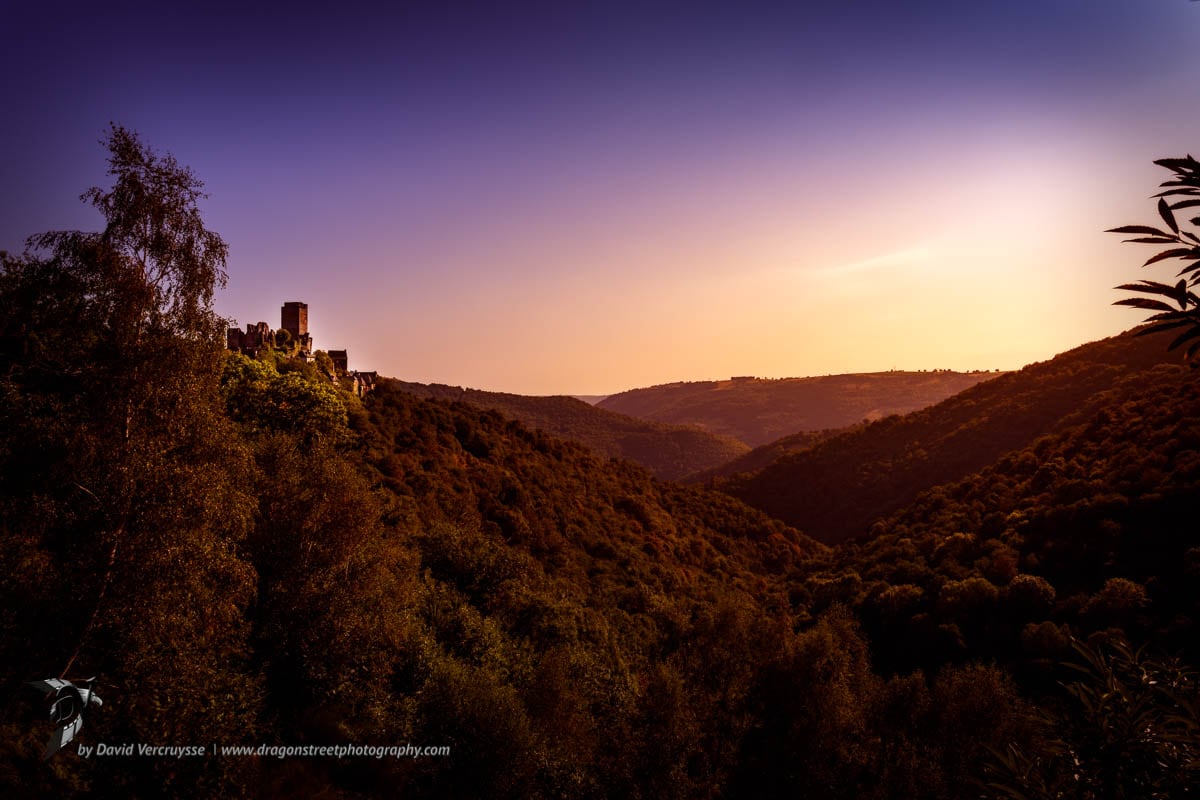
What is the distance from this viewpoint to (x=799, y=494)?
92.5 meters

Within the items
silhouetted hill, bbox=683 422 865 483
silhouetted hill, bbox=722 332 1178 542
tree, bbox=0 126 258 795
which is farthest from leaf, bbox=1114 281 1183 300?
silhouetted hill, bbox=683 422 865 483

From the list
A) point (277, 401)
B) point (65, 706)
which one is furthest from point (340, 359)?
point (65, 706)

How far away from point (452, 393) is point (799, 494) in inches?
2911

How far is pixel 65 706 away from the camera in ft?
37.1

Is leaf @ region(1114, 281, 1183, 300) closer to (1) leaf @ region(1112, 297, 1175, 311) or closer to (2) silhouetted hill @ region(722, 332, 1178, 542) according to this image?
(1) leaf @ region(1112, 297, 1175, 311)

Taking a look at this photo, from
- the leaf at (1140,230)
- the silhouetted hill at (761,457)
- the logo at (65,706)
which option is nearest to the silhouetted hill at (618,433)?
the silhouetted hill at (761,457)

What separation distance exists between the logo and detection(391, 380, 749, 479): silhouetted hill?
4529 inches

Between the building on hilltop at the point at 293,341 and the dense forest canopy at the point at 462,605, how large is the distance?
6.64ft

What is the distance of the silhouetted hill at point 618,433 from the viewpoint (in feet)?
449

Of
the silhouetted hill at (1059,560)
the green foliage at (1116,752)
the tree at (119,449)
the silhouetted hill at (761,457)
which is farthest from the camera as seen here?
the silhouetted hill at (761,457)

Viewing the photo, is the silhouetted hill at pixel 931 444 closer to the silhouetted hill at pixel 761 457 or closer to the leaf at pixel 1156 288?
the silhouetted hill at pixel 761 457

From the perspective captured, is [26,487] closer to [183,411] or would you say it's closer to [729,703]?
[183,411]

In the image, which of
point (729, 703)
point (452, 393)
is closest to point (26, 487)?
point (729, 703)

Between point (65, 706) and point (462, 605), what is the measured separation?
16.5 meters
